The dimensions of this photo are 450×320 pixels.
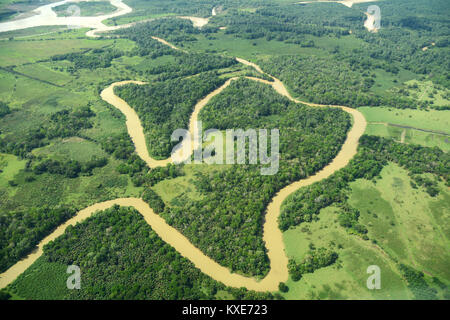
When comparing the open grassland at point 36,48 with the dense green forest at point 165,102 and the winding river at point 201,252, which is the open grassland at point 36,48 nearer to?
the dense green forest at point 165,102

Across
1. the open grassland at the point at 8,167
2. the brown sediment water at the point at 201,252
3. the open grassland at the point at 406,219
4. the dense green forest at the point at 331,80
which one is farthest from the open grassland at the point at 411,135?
the open grassland at the point at 8,167

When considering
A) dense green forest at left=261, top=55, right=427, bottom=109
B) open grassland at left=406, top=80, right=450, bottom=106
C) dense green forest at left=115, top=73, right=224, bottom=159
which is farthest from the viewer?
open grassland at left=406, top=80, right=450, bottom=106

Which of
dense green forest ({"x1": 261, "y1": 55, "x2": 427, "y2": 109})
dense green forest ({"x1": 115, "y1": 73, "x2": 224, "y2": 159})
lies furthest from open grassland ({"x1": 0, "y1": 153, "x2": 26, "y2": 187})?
dense green forest ({"x1": 261, "y1": 55, "x2": 427, "y2": 109})

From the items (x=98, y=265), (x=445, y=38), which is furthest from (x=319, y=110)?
(x=445, y=38)

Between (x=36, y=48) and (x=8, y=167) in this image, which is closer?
(x=8, y=167)

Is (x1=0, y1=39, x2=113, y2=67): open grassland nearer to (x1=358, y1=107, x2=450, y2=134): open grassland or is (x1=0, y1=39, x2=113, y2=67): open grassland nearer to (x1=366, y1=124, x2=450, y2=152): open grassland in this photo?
(x1=358, y1=107, x2=450, y2=134): open grassland

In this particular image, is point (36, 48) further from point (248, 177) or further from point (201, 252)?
point (201, 252)

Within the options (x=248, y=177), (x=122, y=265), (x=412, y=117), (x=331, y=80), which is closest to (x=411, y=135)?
(x=412, y=117)

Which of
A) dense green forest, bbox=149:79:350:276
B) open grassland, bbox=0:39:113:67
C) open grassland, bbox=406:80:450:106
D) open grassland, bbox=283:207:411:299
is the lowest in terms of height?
open grassland, bbox=283:207:411:299

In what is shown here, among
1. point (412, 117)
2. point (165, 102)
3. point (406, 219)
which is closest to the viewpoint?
point (406, 219)

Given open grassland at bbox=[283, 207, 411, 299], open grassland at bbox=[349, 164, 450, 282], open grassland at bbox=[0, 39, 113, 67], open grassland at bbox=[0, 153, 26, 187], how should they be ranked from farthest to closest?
open grassland at bbox=[0, 39, 113, 67] → open grassland at bbox=[0, 153, 26, 187] → open grassland at bbox=[349, 164, 450, 282] → open grassland at bbox=[283, 207, 411, 299]

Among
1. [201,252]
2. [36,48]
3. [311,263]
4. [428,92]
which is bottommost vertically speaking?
[201,252]
